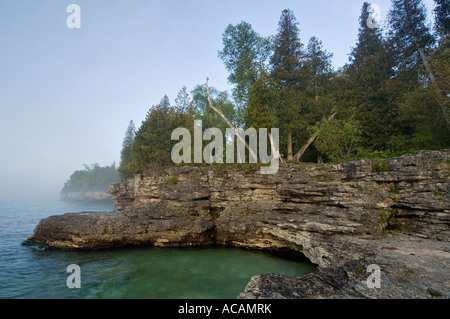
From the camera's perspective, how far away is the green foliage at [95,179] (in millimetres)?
88750

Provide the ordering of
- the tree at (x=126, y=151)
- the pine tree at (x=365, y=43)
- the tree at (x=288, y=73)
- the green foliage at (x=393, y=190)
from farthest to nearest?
the tree at (x=126, y=151), the pine tree at (x=365, y=43), the tree at (x=288, y=73), the green foliage at (x=393, y=190)

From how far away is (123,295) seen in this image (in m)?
9.12

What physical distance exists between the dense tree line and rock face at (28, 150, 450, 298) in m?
6.28

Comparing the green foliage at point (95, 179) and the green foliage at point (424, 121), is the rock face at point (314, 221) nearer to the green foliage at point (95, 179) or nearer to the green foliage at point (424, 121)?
the green foliage at point (424, 121)

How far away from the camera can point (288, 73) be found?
984 inches

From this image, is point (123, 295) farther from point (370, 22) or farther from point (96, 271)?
point (370, 22)

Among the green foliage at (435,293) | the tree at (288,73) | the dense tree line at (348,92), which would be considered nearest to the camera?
the green foliage at (435,293)

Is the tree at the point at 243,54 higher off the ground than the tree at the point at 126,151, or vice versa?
the tree at the point at 243,54

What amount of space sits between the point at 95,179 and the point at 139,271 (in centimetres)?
10399

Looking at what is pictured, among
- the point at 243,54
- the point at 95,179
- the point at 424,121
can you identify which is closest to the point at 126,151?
the point at 243,54

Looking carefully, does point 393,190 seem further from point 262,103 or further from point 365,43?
point 365,43

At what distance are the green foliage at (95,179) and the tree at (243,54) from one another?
75889 mm

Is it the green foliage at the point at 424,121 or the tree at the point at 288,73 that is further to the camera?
Result: the tree at the point at 288,73

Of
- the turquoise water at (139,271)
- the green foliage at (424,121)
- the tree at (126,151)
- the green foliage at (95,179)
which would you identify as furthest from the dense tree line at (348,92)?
the green foliage at (95,179)
